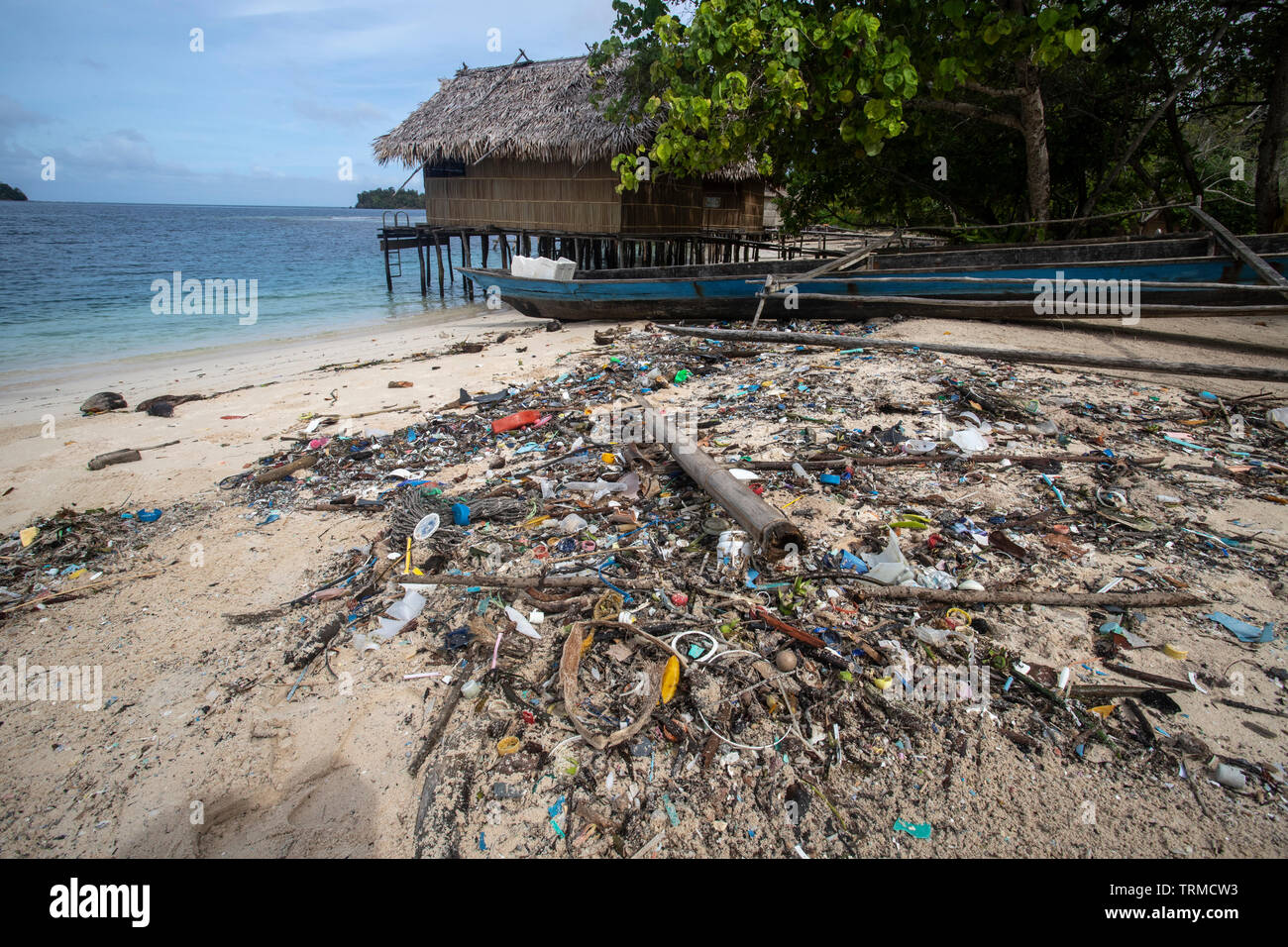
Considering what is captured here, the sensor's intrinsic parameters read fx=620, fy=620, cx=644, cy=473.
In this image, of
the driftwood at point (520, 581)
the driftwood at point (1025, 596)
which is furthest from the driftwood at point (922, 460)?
the driftwood at point (520, 581)

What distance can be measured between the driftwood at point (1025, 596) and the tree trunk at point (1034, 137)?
7.68 metres

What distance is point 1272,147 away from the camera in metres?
7.95

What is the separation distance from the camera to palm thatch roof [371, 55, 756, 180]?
44.0ft

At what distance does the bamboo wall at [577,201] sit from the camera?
14.6 metres

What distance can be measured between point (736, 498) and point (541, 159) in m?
14.2

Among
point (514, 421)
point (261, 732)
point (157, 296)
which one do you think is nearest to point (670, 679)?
point (261, 732)

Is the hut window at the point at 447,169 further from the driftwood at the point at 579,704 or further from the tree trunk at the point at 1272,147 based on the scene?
the driftwood at the point at 579,704

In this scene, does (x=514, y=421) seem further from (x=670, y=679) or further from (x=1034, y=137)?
(x=1034, y=137)

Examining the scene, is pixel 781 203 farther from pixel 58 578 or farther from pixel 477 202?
pixel 58 578

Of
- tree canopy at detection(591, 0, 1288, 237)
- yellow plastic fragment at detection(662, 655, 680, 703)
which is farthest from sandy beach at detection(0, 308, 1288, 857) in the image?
tree canopy at detection(591, 0, 1288, 237)

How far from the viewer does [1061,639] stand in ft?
8.32

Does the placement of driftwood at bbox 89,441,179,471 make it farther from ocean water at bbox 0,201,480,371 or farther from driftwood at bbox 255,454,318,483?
ocean water at bbox 0,201,480,371
